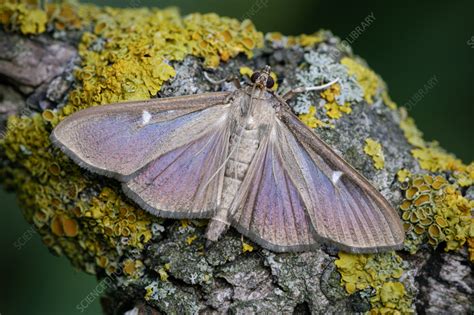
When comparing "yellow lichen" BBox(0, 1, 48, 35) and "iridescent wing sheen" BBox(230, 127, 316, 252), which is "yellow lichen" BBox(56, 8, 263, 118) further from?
"iridescent wing sheen" BBox(230, 127, 316, 252)

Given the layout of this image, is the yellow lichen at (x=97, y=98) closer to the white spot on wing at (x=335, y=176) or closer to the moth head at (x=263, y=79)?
the moth head at (x=263, y=79)

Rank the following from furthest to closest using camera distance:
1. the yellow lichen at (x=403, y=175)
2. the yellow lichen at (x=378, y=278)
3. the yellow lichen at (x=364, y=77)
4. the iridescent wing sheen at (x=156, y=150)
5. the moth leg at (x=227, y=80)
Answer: the yellow lichen at (x=364, y=77) → the moth leg at (x=227, y=80) → the yellow lichen at (x=403, y=175) → the iridescent wing sheen at (x=156, y=150) → the yellow lichen at (x=378, y=278)

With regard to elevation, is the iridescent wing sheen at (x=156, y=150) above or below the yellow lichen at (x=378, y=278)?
below

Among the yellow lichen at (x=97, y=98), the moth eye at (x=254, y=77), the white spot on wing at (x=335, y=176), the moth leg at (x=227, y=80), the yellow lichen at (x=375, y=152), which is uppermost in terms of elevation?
the yellow lichen at (x=375, y=152)

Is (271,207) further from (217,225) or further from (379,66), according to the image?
(379,66)

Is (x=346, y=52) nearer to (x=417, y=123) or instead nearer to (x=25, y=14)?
(x=417, y=123)

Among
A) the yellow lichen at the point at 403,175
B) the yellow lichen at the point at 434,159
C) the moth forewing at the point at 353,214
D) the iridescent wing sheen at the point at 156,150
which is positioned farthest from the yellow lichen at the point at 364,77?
the iridescent wing sheen at the point at 156,150

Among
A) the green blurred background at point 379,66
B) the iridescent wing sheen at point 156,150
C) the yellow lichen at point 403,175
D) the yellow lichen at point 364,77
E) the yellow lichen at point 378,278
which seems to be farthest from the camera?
the green blurred background at point 379,66

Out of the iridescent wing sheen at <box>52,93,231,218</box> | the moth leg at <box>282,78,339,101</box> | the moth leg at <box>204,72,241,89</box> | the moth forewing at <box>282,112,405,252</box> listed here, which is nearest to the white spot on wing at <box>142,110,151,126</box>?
the iridescent wing sheen at <box>52,93,231,218</box>
